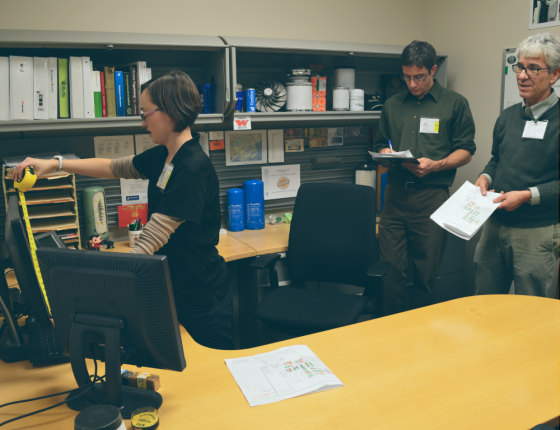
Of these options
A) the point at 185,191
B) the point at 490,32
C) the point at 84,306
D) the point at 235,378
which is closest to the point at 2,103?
the point at 185,191

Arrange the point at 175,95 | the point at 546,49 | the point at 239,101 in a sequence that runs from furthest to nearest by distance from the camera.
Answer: the point at 239,101 → the point at 546,49 → the point at 175,95

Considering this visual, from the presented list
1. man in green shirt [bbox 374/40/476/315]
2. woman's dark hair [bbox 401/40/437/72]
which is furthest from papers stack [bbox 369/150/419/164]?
woman's dark hair [bbox 401/40/437/72]

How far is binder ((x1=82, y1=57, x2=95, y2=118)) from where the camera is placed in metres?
2.05

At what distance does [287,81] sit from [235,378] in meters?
1.99

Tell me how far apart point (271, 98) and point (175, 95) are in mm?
1183

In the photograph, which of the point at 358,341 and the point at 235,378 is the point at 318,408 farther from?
the point at 358,341

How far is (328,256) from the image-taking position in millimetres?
2277

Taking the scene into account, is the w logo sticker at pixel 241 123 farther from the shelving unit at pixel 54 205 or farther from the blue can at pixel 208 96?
the shelving unit at pixel 54 205

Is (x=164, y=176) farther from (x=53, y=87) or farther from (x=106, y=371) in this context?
(x=53, y=87)

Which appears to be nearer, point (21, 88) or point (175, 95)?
point (175, 95)

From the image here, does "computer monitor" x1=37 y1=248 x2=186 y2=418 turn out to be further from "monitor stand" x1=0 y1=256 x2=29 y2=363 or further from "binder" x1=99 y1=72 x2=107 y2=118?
"binder" x1=99 y1=72 x2=107 y2=118

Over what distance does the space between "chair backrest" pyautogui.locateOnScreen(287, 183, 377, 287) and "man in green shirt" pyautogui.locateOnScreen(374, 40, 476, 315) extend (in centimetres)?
37

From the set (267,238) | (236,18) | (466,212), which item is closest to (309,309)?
(267,238)

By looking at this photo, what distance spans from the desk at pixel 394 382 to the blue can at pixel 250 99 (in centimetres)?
138
